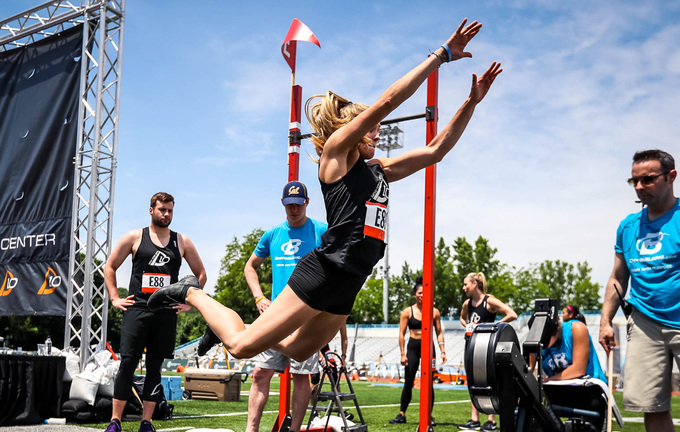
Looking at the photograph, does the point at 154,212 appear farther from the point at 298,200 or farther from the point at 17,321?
the point at 17,321

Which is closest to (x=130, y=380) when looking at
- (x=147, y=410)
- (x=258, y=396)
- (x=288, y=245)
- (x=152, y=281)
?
(x=147, y=410)

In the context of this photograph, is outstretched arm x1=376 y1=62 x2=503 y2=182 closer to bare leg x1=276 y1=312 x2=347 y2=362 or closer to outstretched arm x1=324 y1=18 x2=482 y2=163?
outstretched arm x1=324 y1=18 x2=482 y2=163

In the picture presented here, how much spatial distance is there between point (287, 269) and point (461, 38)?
280 cm

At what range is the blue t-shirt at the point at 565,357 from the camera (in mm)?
5266

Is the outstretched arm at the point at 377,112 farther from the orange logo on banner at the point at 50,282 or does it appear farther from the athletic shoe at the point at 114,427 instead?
the orange logo on banner at the point at 50,282

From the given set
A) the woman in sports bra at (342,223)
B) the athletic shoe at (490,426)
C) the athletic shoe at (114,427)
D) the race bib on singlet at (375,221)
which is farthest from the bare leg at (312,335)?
the athletic shoe at (490,426)

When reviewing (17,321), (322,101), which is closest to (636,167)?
(322,101)

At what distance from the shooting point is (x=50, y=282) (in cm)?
1069

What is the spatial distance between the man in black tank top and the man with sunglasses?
3.77m

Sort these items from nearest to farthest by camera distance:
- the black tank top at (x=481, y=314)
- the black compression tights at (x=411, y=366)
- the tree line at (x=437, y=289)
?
the black tank top at (x=481, y=314) < the black compression tights at (x=411, y=366) < the tree line at (x=437, y=289)

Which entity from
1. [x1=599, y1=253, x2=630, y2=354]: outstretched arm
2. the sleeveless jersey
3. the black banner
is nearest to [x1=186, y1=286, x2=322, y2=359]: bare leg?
[x1=599, y1=253, x2=630, y2=354]: outstretched arm

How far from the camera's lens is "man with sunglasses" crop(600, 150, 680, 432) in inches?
154

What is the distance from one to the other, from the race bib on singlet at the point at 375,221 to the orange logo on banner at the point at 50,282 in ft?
29.7

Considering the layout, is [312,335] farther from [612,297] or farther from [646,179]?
[646,179]
